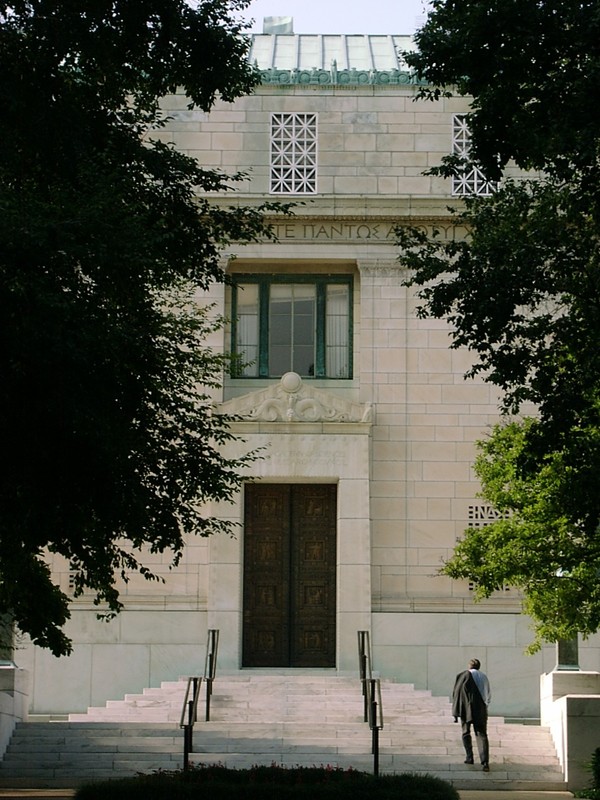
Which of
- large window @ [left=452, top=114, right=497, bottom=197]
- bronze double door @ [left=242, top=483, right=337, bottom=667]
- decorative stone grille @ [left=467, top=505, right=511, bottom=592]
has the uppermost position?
large window @ [left=452, top=114, right=497, bottom=197]

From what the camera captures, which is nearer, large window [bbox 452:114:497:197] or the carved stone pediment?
the carved stone pediment

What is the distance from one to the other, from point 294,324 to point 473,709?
1037 cm

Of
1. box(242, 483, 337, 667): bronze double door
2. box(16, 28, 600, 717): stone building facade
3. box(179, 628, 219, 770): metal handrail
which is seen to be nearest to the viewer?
box(179, 628, 219, 770): metal handrail

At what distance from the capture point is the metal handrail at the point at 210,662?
24766 millimetres

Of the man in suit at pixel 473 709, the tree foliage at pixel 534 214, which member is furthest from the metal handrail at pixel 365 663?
the tree foliage at pixel 534 214

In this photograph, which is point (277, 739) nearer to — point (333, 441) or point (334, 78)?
point (333, 441)

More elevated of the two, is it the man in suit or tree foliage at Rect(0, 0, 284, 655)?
tree foliage at Rect(0, 0, 284, 655)

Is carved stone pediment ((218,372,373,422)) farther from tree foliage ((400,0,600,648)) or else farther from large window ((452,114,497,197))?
tree foliage ((400,0,600,648))

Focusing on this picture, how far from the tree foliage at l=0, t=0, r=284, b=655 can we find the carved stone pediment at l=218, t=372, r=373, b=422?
10.0 metres

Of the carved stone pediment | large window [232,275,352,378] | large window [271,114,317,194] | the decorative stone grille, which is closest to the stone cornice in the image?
large window [271,114,317,194]

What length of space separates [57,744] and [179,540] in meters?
7.72

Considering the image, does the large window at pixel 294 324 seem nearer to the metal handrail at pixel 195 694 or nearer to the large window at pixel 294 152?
the large window at pixel 294 152

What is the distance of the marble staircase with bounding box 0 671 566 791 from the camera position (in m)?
22.1

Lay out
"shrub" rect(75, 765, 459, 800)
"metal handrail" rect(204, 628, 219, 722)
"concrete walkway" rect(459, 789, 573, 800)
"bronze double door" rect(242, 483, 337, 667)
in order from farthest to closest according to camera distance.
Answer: "bronze double door" rect(242, 483, 337, 667), "metal handrail" rect(204, 628, 219, 722), "concrete walkway" rect(459, 789, 573, 800), "shrub" rect(75, 765, 459, 800)
